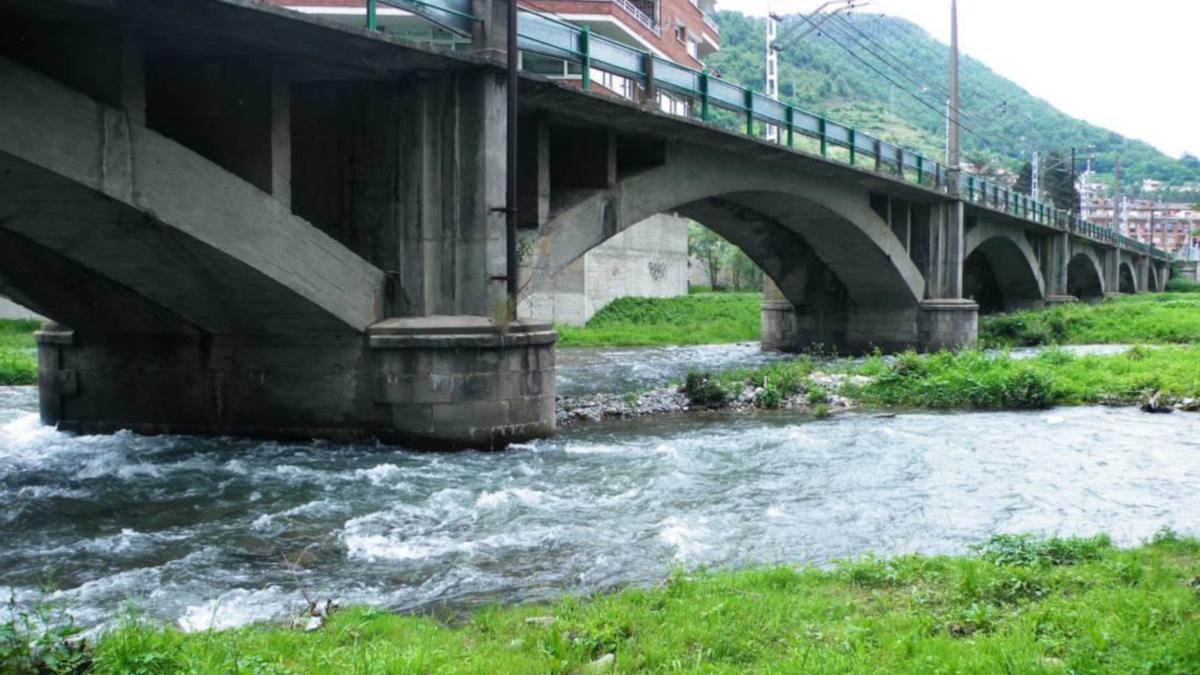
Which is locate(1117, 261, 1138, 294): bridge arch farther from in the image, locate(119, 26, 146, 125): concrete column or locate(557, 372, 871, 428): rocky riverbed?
locate(119, 26, 146, 125): concrete column

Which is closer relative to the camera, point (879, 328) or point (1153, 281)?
point (879, 328)

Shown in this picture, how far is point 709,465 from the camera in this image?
13570mm

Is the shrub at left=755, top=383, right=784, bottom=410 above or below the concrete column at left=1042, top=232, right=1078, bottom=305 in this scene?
below

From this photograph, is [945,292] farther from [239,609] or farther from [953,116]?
[239,609]

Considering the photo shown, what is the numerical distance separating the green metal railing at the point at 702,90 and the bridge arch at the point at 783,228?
3.67 ft

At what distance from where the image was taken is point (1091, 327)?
4034 cm

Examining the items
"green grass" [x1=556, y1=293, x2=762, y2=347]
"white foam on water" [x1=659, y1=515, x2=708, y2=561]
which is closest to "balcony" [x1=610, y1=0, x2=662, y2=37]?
"green grass" [x1=556, y1=293, x2=762, y2=347]

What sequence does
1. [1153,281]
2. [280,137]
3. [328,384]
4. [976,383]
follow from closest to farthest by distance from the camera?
[280,137], [328,384], [976,383], [1153,281]

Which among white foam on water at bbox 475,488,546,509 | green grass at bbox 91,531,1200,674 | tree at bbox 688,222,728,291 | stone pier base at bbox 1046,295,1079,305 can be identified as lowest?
white foam on water at bbox 475,488,546,509

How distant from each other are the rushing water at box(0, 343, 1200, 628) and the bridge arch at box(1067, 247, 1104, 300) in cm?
5826

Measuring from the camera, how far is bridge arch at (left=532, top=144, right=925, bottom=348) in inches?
757

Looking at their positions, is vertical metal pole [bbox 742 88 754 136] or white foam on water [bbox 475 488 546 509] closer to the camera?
white foam on water [bbox 475 488 546 509]

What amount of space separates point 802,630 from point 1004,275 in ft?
171

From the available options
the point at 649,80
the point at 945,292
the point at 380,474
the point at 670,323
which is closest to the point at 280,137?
the point at 380,474
